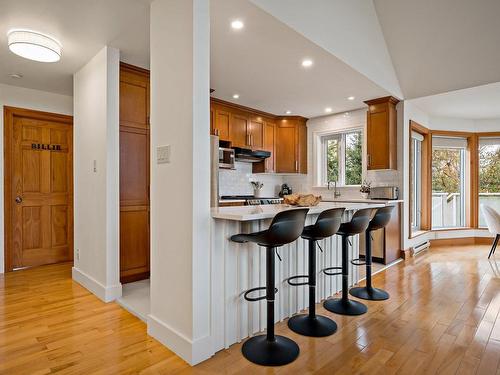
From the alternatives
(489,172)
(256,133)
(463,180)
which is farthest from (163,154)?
(489,172)

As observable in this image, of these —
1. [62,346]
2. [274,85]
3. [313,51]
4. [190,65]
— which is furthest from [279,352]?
[274,85]

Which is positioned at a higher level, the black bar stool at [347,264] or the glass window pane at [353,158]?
the glass window pane at [353,158]

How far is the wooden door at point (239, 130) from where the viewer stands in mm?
4980

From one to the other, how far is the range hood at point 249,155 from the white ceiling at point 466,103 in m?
2.51

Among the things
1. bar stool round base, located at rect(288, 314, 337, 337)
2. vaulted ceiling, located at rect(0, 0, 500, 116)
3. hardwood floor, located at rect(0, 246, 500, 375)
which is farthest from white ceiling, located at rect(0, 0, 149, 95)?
bar stool round base, located at rect(288, 314, 337, 337)

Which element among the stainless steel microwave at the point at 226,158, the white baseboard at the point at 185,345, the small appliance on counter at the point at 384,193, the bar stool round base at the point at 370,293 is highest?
the stainless steel microwave at the point at 226,158

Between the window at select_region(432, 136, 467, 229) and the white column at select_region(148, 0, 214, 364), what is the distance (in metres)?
5.66

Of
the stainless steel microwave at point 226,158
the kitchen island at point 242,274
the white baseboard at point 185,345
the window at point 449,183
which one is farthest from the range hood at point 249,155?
the window at point 449,183

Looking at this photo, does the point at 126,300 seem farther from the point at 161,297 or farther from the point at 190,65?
the point at 190,65

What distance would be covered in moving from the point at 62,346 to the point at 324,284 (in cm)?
224

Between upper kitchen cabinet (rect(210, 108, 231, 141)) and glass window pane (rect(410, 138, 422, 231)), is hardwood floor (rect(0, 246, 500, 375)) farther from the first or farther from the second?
upper kitchen cabinet (rect(210, 108, 231, 141))

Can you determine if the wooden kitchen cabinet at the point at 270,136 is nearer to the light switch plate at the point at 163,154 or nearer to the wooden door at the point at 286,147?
the wooden door at the point at 286,147

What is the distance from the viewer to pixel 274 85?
13.0 ft

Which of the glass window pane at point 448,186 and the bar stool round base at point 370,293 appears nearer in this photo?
the bar stool round base at point 370,293
